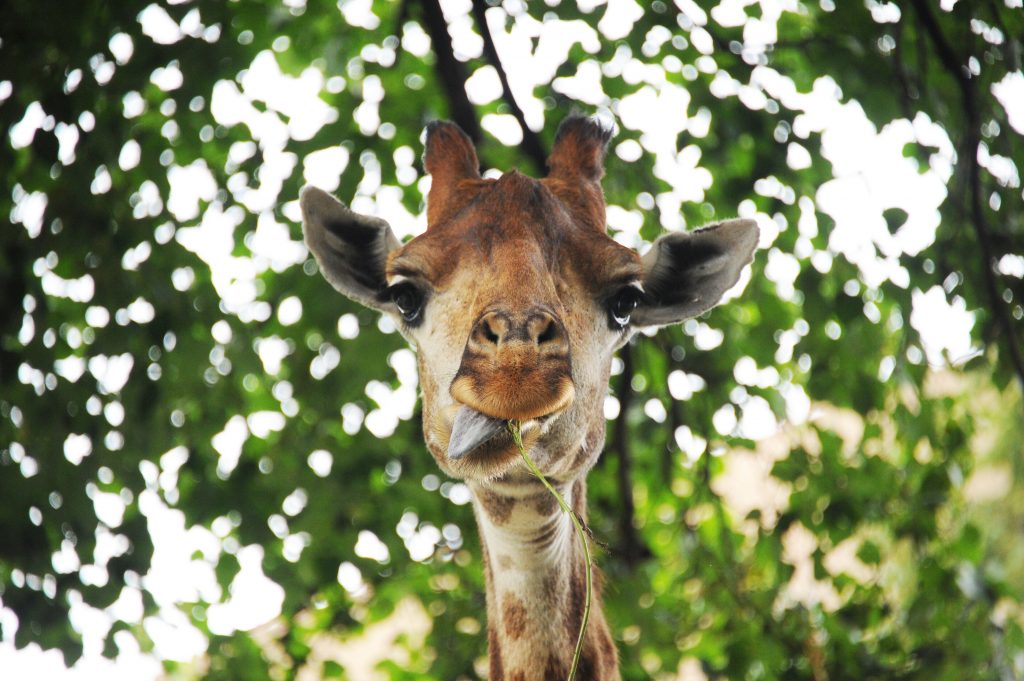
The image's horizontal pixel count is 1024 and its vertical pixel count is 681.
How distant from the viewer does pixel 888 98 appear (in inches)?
184

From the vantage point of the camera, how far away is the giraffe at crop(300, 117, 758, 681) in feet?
8.82

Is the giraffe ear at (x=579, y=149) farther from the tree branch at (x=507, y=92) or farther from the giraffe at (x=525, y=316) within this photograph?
the tree branch at (x=507, y=92)

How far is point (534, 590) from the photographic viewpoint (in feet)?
11.2

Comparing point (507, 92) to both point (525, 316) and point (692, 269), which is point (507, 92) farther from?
point (525, 316)

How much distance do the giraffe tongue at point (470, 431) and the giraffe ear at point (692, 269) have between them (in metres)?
1.27

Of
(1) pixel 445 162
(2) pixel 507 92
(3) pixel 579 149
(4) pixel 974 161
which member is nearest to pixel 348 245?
(1) pixel 445 162

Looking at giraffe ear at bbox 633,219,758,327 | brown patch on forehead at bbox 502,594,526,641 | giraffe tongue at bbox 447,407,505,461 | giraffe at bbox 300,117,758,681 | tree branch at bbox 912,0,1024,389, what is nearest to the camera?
giraffe tongue at bbox 447,407,505,461

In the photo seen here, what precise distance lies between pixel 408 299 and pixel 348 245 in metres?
0.58

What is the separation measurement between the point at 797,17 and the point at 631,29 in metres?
1.20

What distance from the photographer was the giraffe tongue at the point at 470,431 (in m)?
2.57

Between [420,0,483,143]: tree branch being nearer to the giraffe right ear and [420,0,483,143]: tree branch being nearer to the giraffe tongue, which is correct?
the giraffe right ear

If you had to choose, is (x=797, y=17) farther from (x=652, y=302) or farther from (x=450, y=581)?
(x=450, y=581)

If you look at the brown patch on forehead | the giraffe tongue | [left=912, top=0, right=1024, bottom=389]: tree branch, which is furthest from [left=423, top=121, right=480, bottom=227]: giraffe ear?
[left=912, top=0, right=1024, bottom=389]: tree branch

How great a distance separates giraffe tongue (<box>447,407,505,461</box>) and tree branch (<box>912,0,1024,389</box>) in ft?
9.85
